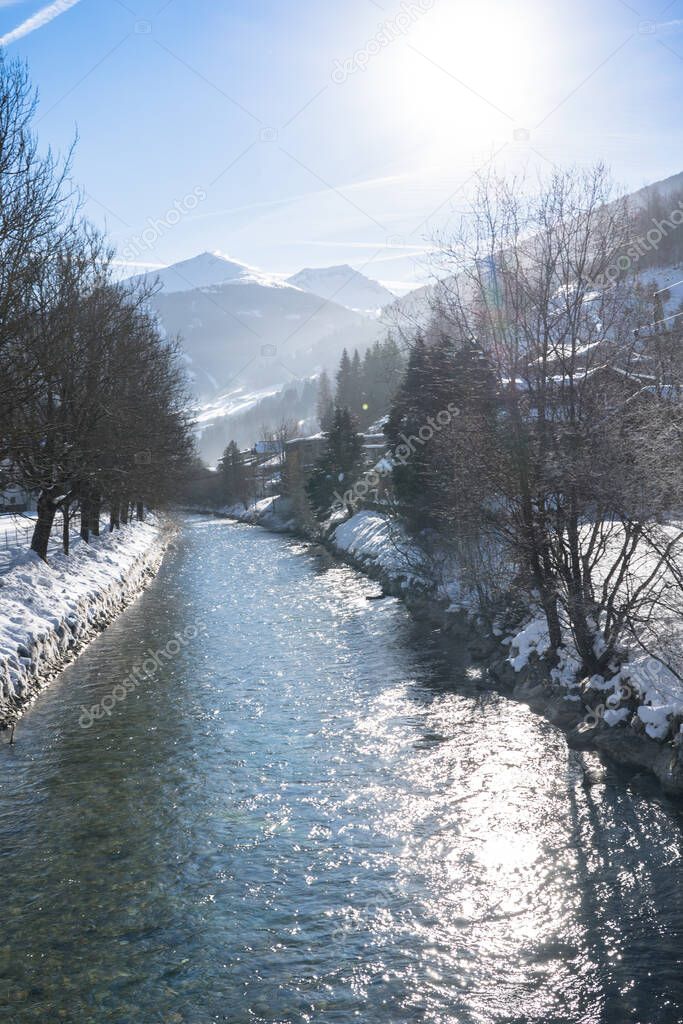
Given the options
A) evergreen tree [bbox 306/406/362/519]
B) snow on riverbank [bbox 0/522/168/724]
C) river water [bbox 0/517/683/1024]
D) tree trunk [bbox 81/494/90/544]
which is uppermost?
evergreen tree [bbox 306/406/362/519]

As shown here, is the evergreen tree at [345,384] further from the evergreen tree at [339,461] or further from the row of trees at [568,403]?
the row of trees at [568,403]

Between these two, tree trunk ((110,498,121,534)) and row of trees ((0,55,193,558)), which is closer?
row of trees ((0,55,193,558))

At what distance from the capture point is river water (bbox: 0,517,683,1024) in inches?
297

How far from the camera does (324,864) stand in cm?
1003

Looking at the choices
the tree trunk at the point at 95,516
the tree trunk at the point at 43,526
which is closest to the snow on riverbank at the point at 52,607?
the tree trunk at the point at 43,526

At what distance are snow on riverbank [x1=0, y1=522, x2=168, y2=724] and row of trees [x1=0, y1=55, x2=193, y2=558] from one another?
1.86 meters

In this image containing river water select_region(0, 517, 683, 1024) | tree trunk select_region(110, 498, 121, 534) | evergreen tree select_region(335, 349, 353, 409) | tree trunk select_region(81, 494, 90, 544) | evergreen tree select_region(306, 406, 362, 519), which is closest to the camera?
river water select_region(0, 517, 683, 1024)

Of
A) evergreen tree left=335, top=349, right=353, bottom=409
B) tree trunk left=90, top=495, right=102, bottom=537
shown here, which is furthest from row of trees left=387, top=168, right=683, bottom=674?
evergreen tree left=335, top=349, right=353, bottom=409

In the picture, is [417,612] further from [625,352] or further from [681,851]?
[681,851]

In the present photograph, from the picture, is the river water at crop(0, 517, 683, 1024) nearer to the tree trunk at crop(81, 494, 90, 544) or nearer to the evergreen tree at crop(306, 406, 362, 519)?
the tree trunk at crop(81, 494, 90, 544)

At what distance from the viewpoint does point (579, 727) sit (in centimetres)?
1500

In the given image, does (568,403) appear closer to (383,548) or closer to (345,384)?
(383,548)

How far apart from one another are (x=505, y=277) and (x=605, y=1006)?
13.9 m

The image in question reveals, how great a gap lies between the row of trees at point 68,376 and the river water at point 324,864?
623 cm
